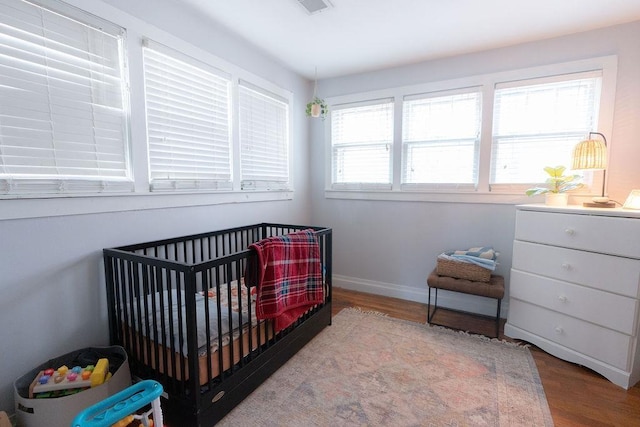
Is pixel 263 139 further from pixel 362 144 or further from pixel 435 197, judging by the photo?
pixel 435 197

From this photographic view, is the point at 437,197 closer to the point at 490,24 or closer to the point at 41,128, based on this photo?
the point at 490,24

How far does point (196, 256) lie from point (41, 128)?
3.72ft

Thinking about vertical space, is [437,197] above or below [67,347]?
above

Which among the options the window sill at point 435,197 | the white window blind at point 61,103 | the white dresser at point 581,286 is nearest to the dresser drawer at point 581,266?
the white dresser at point 581,286

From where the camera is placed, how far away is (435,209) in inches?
112

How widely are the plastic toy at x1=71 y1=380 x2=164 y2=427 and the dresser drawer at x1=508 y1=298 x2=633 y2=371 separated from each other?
2.36 meters

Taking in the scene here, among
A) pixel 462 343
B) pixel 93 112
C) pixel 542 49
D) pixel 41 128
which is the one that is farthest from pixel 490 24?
pixel 41 128

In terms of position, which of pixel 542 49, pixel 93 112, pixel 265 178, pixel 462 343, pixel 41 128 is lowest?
pixel 462 343

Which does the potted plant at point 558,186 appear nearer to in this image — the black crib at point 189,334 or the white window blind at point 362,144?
the white window blind at point 362,144

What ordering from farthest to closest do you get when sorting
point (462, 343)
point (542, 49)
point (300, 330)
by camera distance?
point (542, 49) → point (462, 343) → point (300, 330)

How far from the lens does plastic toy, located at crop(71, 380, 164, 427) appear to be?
88cm

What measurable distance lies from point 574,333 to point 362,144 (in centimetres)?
229

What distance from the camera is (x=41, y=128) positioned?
1372 mm

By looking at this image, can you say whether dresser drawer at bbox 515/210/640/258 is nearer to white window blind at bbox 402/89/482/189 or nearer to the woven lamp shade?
the woven lamp shade
